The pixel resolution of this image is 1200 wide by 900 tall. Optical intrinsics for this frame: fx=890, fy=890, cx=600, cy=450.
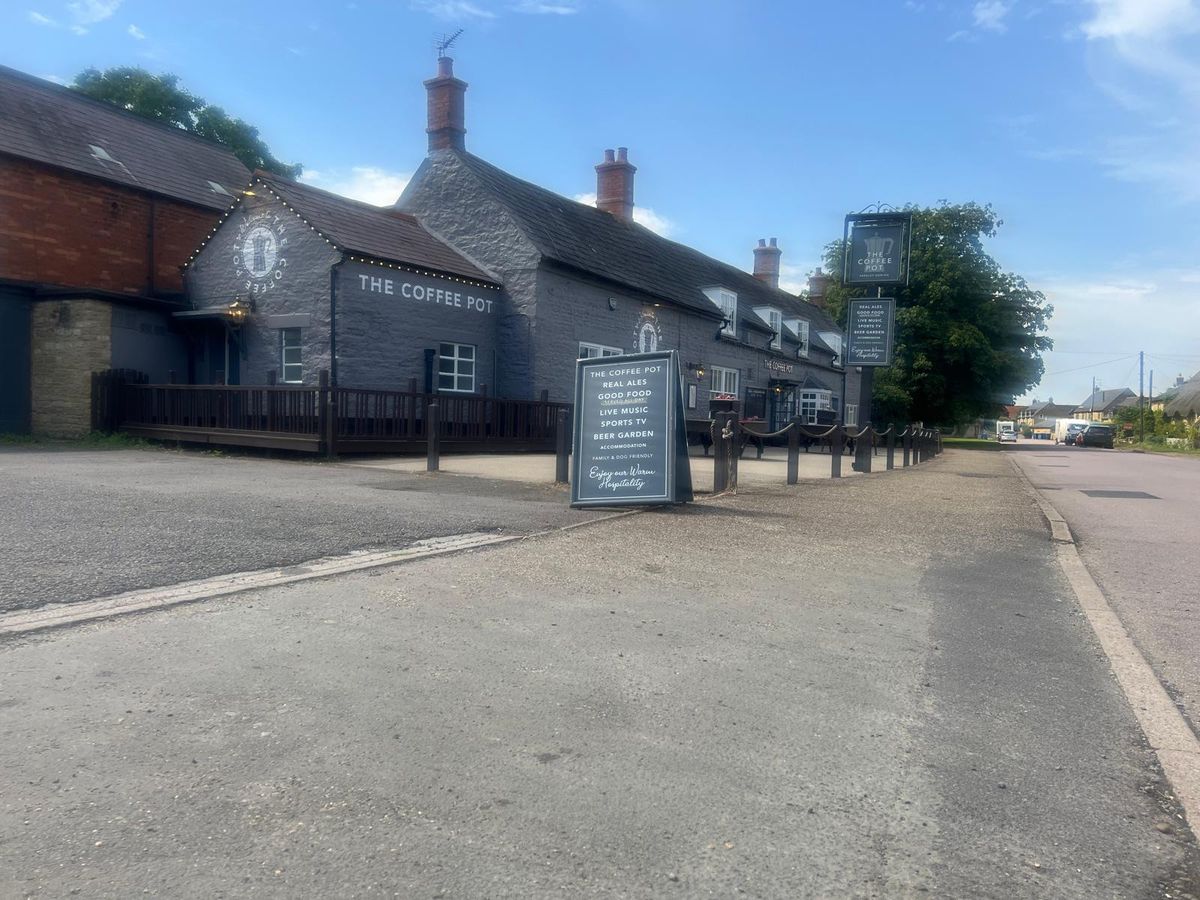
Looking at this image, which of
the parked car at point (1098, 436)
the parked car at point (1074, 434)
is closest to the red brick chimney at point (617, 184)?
the parked car at point (1098, 436)

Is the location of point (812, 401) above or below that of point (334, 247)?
below

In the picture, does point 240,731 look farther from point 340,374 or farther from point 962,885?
point 340,374

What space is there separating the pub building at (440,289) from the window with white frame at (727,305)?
1.50 m

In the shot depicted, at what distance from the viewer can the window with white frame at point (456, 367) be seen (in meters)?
20.3

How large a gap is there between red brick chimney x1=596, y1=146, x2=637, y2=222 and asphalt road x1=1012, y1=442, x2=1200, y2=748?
18697 millimetres

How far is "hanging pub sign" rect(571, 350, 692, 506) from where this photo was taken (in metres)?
9.37

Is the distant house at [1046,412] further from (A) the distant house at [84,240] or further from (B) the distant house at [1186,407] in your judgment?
(A) the distant house at [84,240]

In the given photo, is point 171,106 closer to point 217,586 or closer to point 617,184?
point 617,184

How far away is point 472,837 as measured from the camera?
265cm

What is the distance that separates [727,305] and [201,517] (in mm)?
26132

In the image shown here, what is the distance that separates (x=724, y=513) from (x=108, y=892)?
7.83 m

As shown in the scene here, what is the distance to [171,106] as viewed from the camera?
128 feet

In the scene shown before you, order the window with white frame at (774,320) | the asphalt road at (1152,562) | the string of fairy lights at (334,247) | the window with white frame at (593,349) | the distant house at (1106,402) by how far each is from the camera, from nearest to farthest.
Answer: the asphalt road at (1152,562)
the string of fairy lights at (334,247)
the window with white frame at (593,349)
the window with white frame at (774,320)
the distant house at (1106,402)

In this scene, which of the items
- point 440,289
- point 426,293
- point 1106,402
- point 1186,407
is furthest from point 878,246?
point 1106,402
